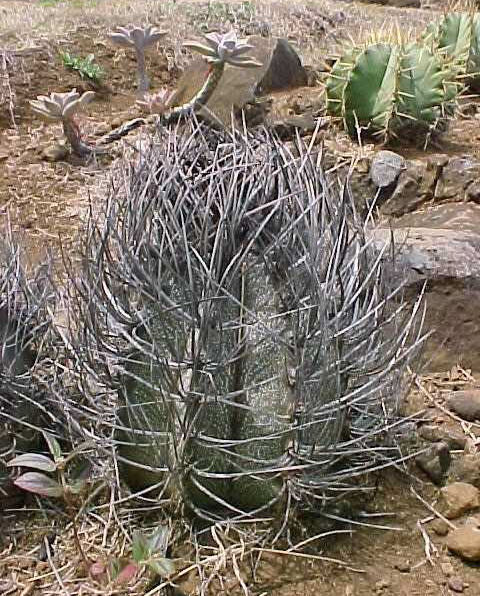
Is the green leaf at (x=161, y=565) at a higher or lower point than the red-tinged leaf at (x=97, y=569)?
higher

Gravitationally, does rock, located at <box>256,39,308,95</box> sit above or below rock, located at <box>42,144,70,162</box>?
above

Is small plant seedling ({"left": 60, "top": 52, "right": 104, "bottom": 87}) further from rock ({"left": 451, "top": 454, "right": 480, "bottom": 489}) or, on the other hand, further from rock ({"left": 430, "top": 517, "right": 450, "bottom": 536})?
rock ({"left": 430, "top": 517, "right": 450, "bottom": 536})

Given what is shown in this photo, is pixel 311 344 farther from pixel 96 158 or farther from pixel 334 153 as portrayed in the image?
pixel 96 158

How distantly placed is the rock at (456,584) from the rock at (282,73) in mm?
3443

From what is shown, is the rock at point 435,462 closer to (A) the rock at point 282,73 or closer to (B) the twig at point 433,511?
(B) the twig at point 433,511

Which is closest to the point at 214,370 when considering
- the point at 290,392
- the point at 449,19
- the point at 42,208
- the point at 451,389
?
the point at 290,392

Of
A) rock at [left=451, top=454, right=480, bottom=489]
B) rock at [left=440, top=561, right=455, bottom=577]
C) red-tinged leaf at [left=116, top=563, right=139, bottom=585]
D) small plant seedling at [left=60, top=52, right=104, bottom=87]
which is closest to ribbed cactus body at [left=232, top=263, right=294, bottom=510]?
red-tinged leaf at [left=116, top=563, right=139, bottom=585]

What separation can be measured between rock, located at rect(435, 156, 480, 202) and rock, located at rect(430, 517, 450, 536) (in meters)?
1.84

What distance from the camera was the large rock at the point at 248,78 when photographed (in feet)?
14.8

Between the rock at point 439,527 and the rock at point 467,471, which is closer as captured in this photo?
the rock at point 439,527

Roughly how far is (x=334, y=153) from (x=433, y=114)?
1.61 feet

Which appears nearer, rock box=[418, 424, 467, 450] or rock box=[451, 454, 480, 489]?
rock box=[451, 454, 480, 489]

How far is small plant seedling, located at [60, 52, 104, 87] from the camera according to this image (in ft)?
18.5

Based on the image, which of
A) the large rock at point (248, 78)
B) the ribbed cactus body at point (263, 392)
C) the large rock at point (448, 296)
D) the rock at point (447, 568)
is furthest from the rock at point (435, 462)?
the large rock at point (248, 78)
